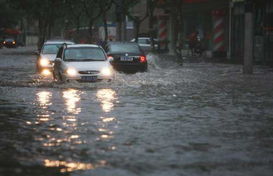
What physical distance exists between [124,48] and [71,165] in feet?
75.5

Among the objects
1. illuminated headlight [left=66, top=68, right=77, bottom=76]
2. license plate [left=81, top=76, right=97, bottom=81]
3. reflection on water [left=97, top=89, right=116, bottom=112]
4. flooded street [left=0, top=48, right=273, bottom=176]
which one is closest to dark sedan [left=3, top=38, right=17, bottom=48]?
flooded street [left=0, top=48, right=273, bottom=176]

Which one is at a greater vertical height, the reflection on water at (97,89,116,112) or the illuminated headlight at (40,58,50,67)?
the illuminated headlight at (40,58,50,67)

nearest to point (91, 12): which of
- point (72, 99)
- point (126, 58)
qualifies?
point (126, 58)

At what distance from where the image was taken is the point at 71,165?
8.73 meters

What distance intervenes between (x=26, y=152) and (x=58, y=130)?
7.35 ft

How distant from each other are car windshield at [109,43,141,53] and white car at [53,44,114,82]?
6970 mm

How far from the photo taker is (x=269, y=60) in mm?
37594

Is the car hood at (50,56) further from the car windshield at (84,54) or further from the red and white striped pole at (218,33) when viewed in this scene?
the red and white striped pole at (218,33)

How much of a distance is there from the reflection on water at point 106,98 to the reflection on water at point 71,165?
20.9 ft

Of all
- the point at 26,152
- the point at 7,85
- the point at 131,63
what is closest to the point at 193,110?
the point at 26,152

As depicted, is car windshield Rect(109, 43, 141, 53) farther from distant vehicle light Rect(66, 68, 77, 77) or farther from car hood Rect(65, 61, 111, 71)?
distant vehicle light Rect(66, 68, 77, 77)

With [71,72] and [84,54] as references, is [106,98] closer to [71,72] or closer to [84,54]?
[71,72]

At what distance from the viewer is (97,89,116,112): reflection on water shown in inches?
625

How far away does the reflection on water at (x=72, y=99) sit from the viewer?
15.3 m
